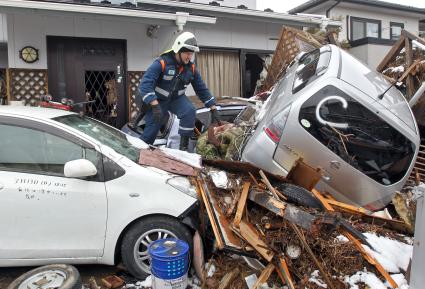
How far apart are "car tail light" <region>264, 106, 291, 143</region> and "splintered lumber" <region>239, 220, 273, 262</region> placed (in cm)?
116

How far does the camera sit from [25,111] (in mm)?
3521

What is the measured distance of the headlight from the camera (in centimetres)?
346

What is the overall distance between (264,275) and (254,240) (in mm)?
268

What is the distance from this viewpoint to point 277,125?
4.13 m

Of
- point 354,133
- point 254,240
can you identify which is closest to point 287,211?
point 254,240

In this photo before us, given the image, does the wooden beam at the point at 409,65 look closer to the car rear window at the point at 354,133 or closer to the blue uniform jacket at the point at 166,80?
the car rear window at the point at 354,133

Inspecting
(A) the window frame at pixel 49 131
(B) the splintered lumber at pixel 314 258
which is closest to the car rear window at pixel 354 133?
(B) the splintered lumber at pixel 314 258

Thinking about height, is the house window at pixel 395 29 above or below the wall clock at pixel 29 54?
above

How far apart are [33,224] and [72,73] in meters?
5.43

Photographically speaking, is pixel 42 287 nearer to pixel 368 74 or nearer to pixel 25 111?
pixel 25 111

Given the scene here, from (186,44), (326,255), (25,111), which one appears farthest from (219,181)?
(186,44)

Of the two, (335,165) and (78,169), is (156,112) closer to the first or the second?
(78,169)

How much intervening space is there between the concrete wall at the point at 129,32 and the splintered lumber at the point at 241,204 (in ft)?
16.1

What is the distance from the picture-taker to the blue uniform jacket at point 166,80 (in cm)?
543
